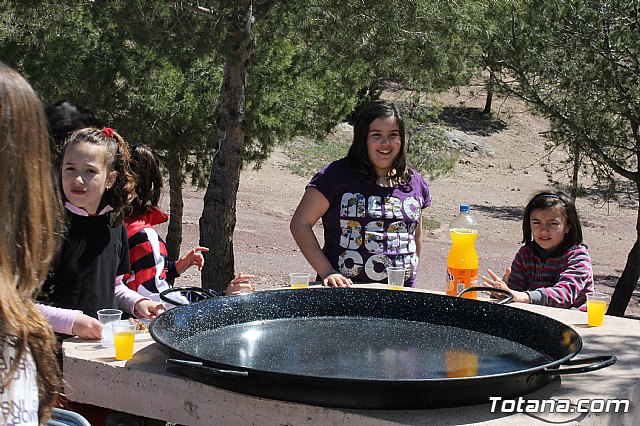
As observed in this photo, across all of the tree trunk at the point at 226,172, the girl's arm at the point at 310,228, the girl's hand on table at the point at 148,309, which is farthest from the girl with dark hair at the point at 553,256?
the tree trunk at the point at 226,172

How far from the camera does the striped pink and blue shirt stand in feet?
12.7

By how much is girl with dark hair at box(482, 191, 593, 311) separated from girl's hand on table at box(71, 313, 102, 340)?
1723mm

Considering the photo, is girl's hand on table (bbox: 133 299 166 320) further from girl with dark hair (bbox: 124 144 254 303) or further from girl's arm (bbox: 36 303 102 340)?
girl's arm (bbox: 36 303 102 340)

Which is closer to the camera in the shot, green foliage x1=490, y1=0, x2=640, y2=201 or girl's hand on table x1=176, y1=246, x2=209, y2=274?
girl's hand on table x1=176, y1=246, x2=209, y2=274

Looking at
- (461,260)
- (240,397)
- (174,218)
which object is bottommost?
(174,218)

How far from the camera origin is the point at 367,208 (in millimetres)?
4137

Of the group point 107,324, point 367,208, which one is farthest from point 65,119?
point 367,208

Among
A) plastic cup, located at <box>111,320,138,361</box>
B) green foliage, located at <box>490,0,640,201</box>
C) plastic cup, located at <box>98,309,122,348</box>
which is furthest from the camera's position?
green foliage, located at <box>490,0,640,201</box>

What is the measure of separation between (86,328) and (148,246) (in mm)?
790

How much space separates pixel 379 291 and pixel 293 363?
826mm

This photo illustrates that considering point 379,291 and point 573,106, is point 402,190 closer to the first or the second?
point 379,291

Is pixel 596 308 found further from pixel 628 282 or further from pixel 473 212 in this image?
pixel 473 212

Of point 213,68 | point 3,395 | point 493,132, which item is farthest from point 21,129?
point 493,132

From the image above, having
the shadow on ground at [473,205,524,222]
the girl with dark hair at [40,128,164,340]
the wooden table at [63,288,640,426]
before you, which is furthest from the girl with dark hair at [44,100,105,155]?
the shadow on ground at [473,205,524,222]
